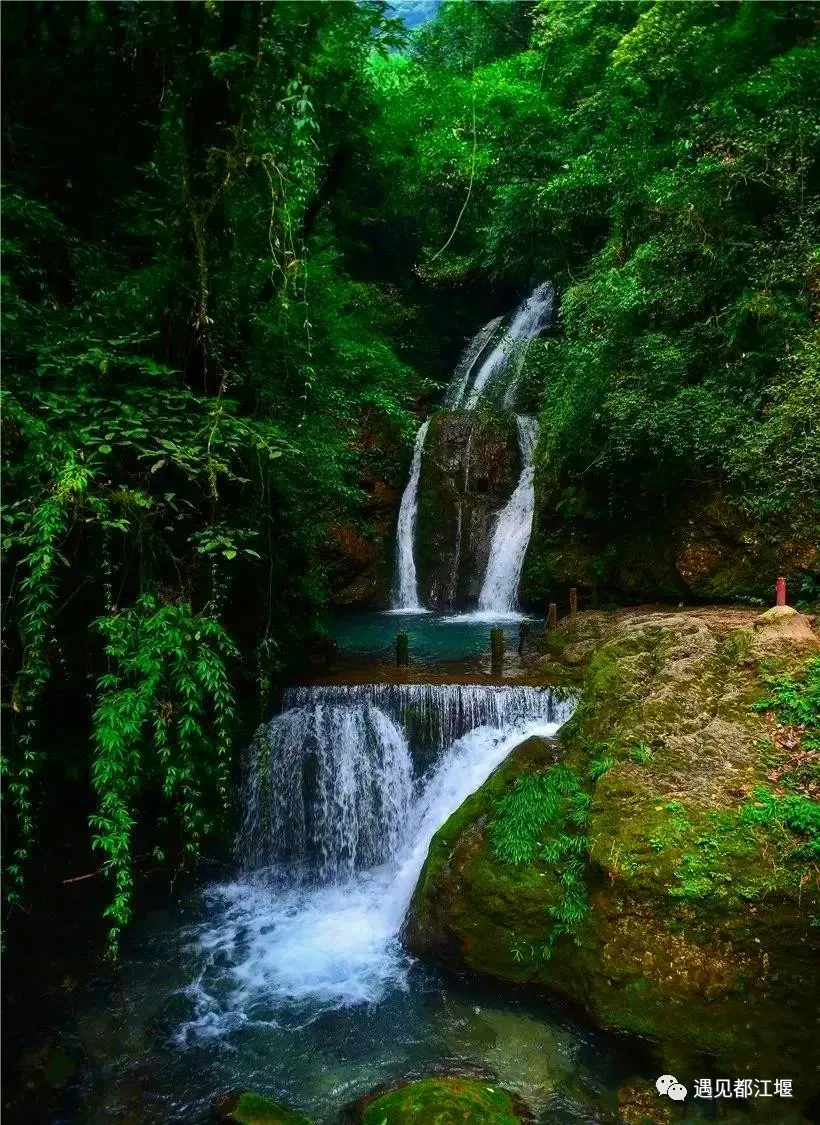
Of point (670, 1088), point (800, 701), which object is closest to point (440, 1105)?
point (670, 1088)

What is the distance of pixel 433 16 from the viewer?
17.4 metres

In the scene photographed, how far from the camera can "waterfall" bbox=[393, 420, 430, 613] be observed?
52.2 feet

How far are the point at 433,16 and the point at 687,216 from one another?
1206 centimetres

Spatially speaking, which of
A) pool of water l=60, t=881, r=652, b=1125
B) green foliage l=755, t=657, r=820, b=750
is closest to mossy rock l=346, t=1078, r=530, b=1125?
pool of water l=60, t=881, r=652, b=1125

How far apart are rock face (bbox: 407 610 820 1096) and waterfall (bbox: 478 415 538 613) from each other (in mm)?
7412

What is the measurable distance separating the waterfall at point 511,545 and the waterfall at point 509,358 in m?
2.82

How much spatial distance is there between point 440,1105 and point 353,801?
3674mm

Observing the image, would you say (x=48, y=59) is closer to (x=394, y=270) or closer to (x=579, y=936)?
(x=579, y=936)

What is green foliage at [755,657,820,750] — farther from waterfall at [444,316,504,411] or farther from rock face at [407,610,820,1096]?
waterfall at [444,316,504,411]

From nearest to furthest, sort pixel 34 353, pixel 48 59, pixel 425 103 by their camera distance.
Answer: pixel 34 353, pixel 48 59, pixel 425 103

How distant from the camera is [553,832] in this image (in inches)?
230

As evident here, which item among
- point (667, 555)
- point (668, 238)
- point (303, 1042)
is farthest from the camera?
point (667, 555)

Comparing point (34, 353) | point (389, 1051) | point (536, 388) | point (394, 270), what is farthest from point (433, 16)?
point (389, 1051)

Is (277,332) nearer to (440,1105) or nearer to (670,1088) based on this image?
(440,1105)
